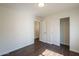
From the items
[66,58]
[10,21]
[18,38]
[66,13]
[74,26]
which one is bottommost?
[18,38]

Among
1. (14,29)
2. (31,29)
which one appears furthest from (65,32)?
(14,29)

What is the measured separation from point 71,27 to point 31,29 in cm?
261

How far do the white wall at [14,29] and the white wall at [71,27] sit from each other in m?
1.40

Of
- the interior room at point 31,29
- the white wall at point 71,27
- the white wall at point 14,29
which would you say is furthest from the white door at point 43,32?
the white wall at point 14,29

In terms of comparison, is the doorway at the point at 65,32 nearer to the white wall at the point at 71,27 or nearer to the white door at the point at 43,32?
the white wall at the point at 71,27

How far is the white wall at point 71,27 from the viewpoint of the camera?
11.8ft

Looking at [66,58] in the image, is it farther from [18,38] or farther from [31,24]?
[31,24]

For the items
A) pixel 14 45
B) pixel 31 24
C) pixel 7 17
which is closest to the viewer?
pixel 7 17

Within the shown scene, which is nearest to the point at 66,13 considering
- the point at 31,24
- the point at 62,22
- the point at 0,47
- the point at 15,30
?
the point at 62,22

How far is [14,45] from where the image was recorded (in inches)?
155

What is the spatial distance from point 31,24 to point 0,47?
2548mm

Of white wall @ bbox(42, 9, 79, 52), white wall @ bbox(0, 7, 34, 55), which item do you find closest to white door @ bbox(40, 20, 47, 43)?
white wall @ bbox(42, 9, 79, 52)

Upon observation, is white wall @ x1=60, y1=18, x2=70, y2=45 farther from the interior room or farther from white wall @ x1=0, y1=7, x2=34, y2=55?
white wall @ x1=0, y1=7, x2=34, y2=55

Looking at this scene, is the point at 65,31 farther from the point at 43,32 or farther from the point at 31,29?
the point at 31,29
